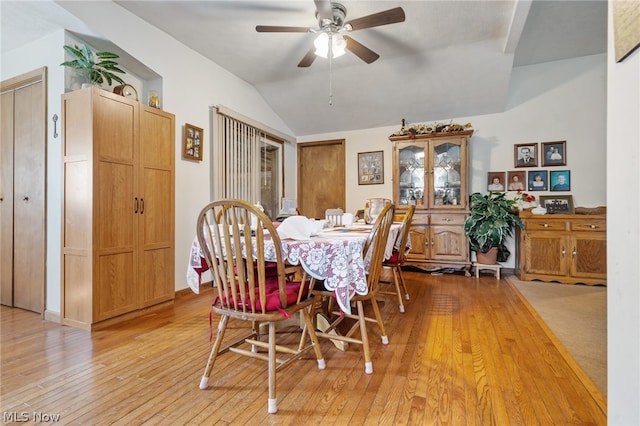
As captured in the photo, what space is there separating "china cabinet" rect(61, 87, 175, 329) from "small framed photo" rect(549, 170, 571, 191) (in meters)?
4.75

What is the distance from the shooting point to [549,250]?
12.0 ft

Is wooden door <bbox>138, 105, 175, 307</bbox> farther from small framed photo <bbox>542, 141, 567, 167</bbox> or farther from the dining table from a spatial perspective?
small framed photo <bbox>542, 141, 567, 167</bbox>

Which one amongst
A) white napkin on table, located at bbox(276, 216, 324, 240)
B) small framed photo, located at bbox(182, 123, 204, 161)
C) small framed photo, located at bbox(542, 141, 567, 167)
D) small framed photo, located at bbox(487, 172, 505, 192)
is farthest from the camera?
small framed photo, located at bbox(487, 172, 505, 192)

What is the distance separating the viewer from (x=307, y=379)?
1.59 metres

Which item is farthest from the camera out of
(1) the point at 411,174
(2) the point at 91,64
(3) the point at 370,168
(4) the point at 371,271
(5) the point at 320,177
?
(5) the point at 320,177

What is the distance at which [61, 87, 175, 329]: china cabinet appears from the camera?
2240 mm

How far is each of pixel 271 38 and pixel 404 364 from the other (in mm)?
3239

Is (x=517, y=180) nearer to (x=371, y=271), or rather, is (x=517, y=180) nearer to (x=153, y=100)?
(x=371, y=271)

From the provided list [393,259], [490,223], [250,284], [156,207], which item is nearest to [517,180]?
[490,223]

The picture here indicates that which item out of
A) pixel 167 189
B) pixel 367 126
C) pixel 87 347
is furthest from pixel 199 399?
pixel 367 126

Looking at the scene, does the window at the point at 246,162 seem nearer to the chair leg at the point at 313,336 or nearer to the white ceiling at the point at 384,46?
the white ceiling at the point at 384,46

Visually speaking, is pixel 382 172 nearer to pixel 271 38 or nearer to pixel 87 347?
pixel 271 38

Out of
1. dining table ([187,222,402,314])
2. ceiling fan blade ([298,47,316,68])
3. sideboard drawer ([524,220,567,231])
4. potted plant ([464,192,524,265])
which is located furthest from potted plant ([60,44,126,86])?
sideboard drawer ([524,220,567,231])

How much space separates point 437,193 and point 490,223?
770mm
